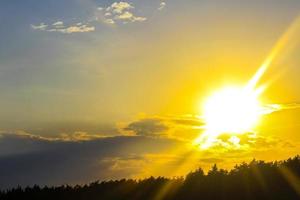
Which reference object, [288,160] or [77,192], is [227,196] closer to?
[288,160]

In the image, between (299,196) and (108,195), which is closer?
(299,196)

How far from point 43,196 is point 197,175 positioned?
2826cm

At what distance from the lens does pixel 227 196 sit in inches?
3103

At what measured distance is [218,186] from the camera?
3177 inches

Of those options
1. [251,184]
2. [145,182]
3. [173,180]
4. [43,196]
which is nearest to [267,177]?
[251,184]

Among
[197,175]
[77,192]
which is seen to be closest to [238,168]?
[197,175]

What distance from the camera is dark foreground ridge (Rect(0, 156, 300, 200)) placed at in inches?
A: 3039

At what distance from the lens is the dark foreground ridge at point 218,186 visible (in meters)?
77.2

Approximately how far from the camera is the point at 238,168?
8494 centimetres

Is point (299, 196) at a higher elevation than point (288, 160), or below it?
below

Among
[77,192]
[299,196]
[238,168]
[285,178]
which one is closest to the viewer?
[299,196]

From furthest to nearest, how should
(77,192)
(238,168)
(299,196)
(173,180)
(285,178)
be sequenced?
(77,192) < (173,180) < (238,168) < (285,178) < (299,196)

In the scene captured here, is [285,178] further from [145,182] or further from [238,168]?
[145,182]

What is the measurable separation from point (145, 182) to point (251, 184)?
20.0 m
